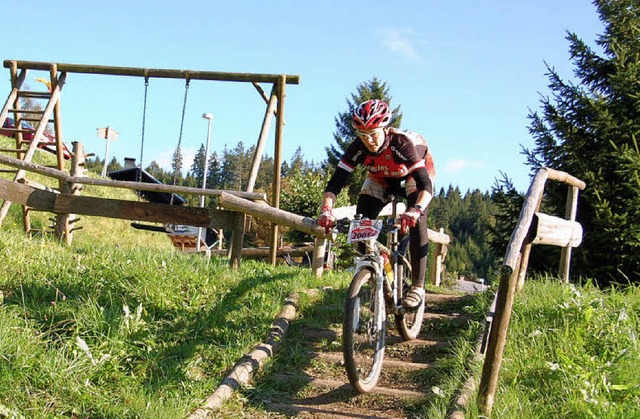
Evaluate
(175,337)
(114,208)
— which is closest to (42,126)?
(114,208)

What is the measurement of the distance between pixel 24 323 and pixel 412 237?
126 inches

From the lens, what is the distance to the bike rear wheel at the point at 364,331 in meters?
4.52

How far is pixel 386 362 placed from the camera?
556cm

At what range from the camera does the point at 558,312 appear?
5.32 metres

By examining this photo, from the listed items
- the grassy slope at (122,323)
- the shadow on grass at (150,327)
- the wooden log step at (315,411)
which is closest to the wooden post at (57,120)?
the grassy slope at (122,323)

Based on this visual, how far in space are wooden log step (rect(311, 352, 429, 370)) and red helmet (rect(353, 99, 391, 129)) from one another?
203 cm

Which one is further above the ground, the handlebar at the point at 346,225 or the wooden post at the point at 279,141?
the wooden post at the point at 279,141

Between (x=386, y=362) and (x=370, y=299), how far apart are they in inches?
33.4

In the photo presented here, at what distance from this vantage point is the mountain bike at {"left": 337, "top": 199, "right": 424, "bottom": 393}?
459cm

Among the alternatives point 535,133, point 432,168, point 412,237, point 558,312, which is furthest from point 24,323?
point 535,133

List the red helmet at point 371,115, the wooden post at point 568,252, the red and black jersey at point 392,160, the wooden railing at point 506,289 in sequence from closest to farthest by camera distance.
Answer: the wooden railing at point 506,289 → the red helmet at point 371,115 → the red and black jersey at point 392,160 → the wooden post at point 568,252

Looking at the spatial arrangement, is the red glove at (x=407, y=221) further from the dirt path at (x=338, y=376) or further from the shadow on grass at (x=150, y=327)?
the shadow on grass at (x=150, y=327)

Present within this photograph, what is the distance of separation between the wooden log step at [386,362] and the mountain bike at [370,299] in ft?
1.14

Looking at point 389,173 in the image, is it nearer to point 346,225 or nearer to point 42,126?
point 346,225
